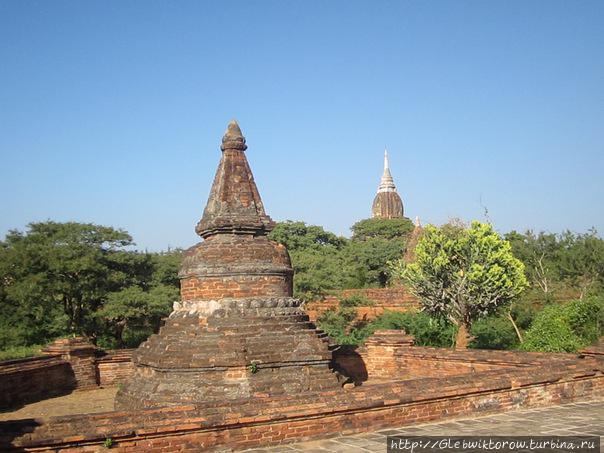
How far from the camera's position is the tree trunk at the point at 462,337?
59.0 feet

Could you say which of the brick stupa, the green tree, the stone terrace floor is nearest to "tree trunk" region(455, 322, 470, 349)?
the stone terrace floor

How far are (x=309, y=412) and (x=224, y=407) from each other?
3.33ft

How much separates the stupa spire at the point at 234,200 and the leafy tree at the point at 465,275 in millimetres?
8108

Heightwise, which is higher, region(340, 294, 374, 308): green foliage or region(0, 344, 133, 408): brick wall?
region(340, 294, 374, 308): green foliage

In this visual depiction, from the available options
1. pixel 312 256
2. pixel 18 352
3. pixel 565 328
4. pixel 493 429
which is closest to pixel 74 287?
pixel 18 352

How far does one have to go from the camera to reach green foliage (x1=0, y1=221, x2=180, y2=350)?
19984 mm

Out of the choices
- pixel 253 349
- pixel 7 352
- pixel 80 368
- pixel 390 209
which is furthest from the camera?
pixel 390 209

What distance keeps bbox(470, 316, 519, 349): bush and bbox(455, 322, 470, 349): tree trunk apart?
1.07 ft

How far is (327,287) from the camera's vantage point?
85.5 ft

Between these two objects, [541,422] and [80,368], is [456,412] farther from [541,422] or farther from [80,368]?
[80,368]

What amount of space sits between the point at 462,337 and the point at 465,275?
1932mm

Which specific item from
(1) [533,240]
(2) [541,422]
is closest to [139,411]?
(2) [541,422]

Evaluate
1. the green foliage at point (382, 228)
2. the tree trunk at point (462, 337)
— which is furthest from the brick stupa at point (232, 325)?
the green foliage at point (382, 228)

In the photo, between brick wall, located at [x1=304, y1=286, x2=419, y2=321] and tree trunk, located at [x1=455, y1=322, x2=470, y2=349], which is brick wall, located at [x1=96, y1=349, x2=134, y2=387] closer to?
tree trunk, located at [x1=455, y1=322, x2=470, y2=349]
